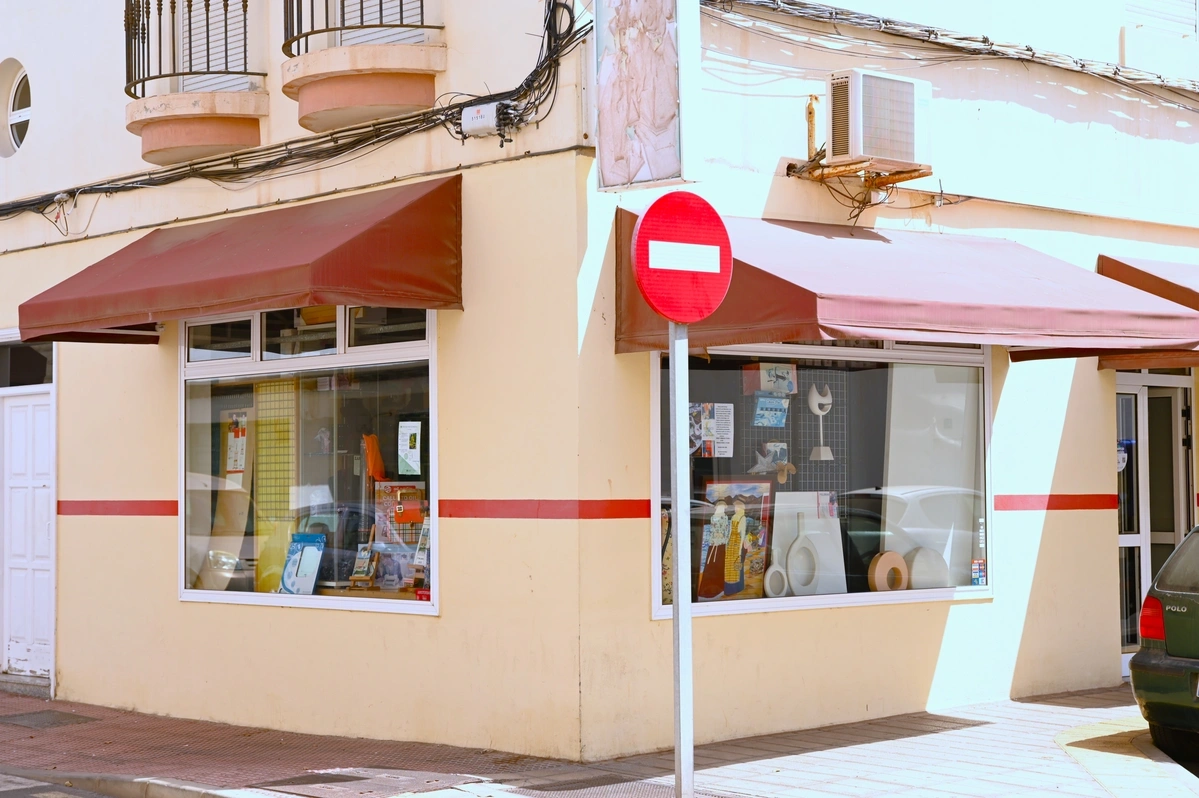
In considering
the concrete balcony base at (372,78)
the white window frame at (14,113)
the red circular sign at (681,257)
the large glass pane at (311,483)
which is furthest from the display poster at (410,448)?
the white window frame at (14,113)

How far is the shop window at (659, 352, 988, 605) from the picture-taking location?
29.8 feet

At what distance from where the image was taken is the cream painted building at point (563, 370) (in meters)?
8.34

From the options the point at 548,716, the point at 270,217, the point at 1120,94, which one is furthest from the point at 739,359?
the point at 1120,94

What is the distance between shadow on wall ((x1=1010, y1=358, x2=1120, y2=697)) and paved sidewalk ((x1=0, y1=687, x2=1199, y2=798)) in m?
0.40

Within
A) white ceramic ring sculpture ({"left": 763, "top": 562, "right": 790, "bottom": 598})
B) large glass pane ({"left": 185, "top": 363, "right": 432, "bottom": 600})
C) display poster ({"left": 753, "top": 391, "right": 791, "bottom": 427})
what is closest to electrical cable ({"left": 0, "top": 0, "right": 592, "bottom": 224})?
large glass pane ({"left": 185, "top": 363, "right": 432, "bottom": 600})

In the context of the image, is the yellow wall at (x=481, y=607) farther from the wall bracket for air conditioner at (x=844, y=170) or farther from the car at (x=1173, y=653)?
the car at (x=1173, y=653)

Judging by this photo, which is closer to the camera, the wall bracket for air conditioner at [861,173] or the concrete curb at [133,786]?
the concrete curb at [133,786]

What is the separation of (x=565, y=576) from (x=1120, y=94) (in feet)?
20.2

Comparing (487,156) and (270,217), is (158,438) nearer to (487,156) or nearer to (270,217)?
(270,217)

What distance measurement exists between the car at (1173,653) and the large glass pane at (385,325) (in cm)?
466

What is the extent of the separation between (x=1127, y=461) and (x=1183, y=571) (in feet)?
11.4

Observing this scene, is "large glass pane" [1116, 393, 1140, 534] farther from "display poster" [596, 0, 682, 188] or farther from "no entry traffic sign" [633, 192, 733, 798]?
"no entry traffic sign" [633, 192, 733, 798]

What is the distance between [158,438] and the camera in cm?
1073

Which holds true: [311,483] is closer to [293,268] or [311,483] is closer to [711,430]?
[293,268]
